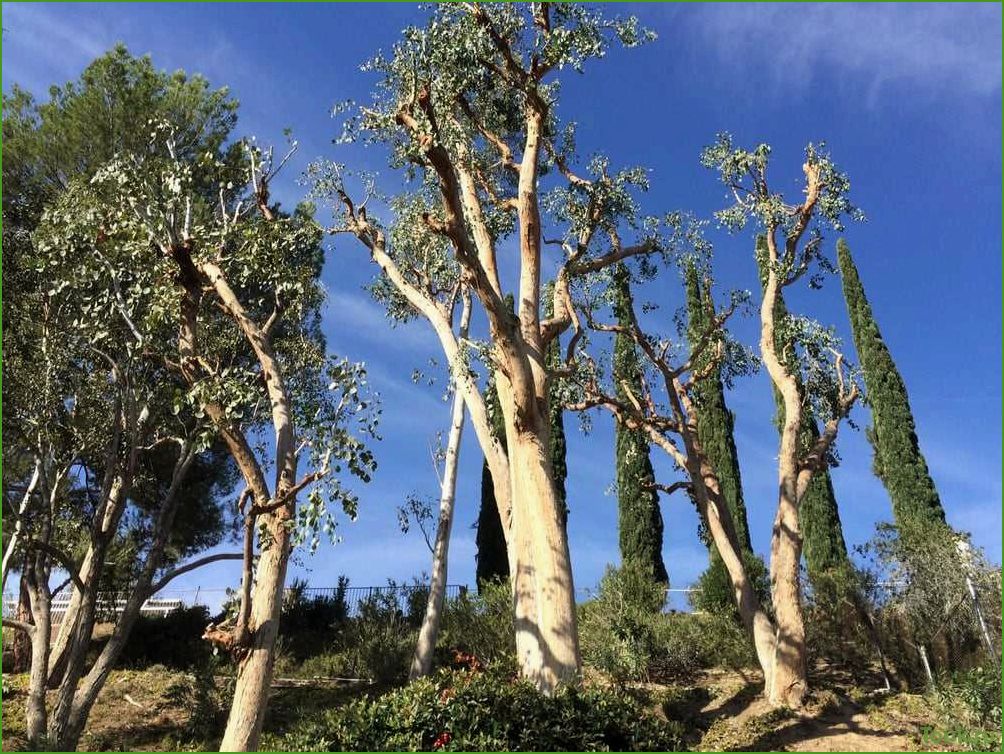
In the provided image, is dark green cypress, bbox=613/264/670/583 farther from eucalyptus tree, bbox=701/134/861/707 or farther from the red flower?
the red flower

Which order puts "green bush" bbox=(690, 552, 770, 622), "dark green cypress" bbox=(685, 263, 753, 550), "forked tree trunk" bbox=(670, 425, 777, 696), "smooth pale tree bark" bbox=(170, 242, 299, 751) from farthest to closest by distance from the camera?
"dark green cypress" bbox=(685, 263, 753, 550) < "green bush" bbox=(690, 552, 770, 622) < "forked tree trunk" bbox=(670, 425, 777, 696) < "smooth pale tree bark" bbox=(170, 242, 299, 751)

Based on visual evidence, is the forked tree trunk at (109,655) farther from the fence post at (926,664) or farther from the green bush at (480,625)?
the fence post at (926,664)

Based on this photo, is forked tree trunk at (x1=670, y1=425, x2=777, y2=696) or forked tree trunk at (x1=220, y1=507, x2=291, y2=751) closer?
forked tree trunk at (x1=220, y1=507, x2=291, y2=751)

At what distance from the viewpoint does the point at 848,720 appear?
37.5 ft

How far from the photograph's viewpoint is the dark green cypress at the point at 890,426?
24.7m

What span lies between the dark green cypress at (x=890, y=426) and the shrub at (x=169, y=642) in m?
20.3

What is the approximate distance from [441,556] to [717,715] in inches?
215

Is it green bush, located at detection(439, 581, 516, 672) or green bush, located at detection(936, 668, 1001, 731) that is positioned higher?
green bush, located at detection(439, 581, 516, 672)

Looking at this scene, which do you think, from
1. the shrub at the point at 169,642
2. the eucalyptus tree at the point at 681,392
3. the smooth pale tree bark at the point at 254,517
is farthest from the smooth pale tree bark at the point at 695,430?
the shrub at the point at 169,642

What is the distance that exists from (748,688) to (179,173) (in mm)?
12237


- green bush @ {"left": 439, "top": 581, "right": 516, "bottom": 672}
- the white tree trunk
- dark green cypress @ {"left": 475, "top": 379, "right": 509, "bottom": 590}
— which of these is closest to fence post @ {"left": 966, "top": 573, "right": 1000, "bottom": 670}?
the white tree trunk

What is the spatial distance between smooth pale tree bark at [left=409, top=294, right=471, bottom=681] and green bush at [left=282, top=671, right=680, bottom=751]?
5.85m

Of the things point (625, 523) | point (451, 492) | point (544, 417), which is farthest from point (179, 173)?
point (625, 523)

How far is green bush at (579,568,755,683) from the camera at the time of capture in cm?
1354
